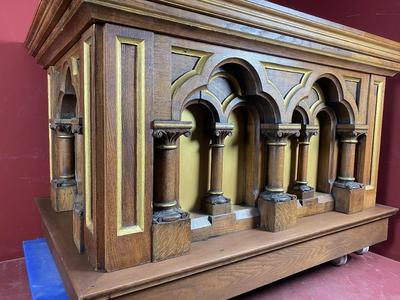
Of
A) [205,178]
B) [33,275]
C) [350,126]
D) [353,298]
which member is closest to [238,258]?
[205,178]

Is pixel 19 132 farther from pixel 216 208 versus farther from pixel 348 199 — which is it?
pixel 348 199

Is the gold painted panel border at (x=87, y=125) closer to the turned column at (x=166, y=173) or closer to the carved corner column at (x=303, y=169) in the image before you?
the turned column at (x=166, y=173)

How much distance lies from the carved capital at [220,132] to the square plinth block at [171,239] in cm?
21

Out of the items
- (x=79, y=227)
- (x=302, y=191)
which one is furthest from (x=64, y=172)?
(x=302, y=191)

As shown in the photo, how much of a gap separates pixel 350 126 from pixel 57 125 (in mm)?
894

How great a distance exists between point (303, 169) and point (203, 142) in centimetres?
35

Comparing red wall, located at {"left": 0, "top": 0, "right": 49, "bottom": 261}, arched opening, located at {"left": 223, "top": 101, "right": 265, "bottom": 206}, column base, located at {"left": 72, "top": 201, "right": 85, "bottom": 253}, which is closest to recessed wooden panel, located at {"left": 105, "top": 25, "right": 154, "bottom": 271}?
column base, located at {"left": 72, "top": 201, "right": 85, "bottom": 253}

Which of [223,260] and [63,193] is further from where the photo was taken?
[63,193]

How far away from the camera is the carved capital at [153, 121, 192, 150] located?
61cm

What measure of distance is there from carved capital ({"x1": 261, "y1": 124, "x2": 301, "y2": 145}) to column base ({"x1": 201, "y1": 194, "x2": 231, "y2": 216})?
201 millimetres

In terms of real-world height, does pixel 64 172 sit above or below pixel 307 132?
below

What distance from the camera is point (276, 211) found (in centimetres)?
81

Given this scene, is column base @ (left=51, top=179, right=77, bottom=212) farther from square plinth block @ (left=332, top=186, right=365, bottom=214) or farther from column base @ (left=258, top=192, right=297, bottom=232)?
square plinth block @ (left=332, top=186, right=365, bottom=214)

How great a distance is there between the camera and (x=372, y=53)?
37.9 inches
